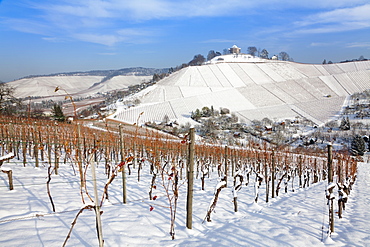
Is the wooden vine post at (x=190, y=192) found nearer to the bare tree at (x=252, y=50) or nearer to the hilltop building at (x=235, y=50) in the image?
the hilltop building at (x=235, y=50)

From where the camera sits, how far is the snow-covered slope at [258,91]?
3569cm

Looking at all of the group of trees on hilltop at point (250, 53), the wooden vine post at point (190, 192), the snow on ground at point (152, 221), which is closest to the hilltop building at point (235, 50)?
the group of trees on hilltop at point (250, 53)

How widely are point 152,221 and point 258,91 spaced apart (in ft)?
150

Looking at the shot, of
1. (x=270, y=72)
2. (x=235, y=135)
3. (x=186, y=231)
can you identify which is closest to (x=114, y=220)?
(x=186, y=231)

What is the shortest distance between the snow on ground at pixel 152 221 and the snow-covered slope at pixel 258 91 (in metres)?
27.6

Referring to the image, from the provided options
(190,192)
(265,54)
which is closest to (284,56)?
(265,54)

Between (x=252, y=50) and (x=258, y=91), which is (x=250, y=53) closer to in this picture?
(x=252, y=50)

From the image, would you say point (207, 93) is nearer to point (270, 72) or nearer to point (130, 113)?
point (130, 113)

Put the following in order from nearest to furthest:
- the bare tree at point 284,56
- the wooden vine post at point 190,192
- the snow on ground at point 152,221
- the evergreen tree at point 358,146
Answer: the snow on ground at point 152,221 → the wooden vine post at point 190,192 → the evergreen tree at point 358,146 → the bare tree at point 284,56

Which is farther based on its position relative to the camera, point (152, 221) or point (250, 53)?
point (250, 53)

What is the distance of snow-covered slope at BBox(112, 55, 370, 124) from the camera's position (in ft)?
117

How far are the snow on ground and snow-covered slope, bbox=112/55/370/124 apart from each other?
90.4 feet

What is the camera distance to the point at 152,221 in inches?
142

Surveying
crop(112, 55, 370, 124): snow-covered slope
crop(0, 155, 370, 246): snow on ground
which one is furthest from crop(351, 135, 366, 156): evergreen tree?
crop(0, 155, 370, 246): snow on ground
